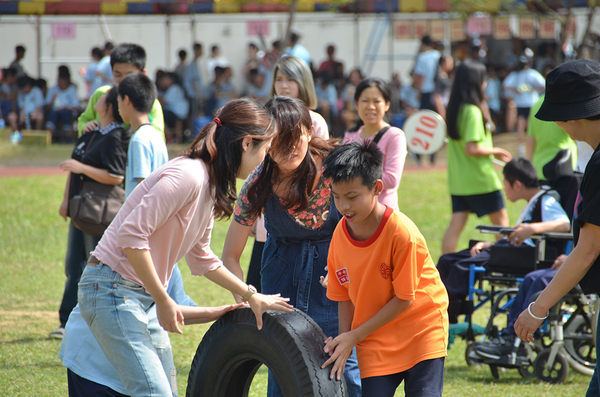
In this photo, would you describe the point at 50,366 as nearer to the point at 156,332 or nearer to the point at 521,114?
the point at 156,332

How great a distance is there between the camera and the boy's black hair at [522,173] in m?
5.05

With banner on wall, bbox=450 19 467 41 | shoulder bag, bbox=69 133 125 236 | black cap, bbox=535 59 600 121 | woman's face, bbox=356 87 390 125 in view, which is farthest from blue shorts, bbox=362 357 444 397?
banner on wall, bbox=450 19 467 41

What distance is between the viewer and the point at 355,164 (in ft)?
8.73

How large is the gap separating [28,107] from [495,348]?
14920 mm

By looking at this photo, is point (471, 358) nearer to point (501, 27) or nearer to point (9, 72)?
point (501, 27)

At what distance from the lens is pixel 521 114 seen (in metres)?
14.3

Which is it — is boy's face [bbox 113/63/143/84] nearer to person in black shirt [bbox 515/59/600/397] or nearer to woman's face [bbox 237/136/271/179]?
woman's face [bbox 237/136/271/179]

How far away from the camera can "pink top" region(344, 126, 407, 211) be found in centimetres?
438

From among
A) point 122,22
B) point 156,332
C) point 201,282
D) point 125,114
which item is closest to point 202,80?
point 122,22

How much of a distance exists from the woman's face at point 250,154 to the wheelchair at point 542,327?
2639 mm

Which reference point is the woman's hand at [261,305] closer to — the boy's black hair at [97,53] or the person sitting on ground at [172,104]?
the boy's black hair at [97,53]

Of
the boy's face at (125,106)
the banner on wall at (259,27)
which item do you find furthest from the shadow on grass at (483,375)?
the banner on wall at (259,27)

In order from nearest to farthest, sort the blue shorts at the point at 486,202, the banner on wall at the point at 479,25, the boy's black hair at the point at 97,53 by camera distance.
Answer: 1. the blue shorts at the point at 486,202
2. the boy's black hair at the point at 97,53
3. the banner on wall at the point at 479,25

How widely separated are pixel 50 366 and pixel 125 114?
5.97ft
